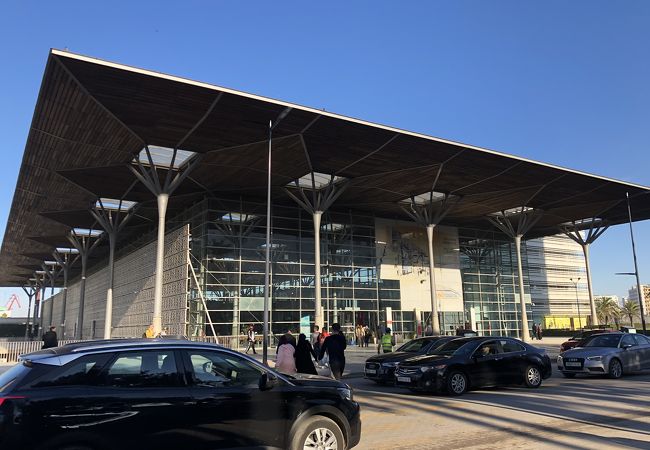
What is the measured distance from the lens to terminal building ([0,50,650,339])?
23.7 meters

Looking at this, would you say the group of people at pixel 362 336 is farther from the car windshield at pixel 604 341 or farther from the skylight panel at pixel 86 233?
the skylight panel at pixel 86 233

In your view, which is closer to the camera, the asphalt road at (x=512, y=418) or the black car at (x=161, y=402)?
the black car at (x=161, y=402)

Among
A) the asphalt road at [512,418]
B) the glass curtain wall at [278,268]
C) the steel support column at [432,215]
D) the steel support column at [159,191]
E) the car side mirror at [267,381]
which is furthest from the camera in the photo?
the steel support column at [432,215]

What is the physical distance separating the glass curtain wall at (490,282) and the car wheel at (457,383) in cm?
3668

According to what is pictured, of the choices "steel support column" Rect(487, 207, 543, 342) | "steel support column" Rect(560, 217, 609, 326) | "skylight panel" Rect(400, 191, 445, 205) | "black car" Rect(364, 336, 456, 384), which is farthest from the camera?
"steel support column" Rect(560, 217, 609, 326)

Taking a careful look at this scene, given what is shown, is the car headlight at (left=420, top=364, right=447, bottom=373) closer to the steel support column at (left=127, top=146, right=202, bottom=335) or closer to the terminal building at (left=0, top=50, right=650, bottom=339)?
the terminal building at (left=0, top=50, right=650, bottom=339)

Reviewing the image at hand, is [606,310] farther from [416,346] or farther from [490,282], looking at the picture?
[416,346]

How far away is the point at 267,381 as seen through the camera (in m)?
5.76

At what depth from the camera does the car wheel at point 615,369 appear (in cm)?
1577

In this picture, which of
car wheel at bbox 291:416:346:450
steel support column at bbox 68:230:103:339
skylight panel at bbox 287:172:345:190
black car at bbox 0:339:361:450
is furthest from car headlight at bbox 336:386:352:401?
steel support column at bbox 68:230:103:339

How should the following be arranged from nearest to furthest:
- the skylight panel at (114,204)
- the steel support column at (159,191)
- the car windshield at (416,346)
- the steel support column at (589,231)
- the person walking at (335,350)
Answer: the person walking at (335,350) → the car windshield at (416,346) → the steel support column at (159,191) → the skylight panel at (114,204) → the steel support column at (589,231)

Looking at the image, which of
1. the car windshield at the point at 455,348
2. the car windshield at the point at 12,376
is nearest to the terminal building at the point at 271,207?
the car windshield at the point at 455,348

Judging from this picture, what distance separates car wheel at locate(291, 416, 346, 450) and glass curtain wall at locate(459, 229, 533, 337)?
4426cm

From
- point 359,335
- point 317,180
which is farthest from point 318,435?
point 359,335
